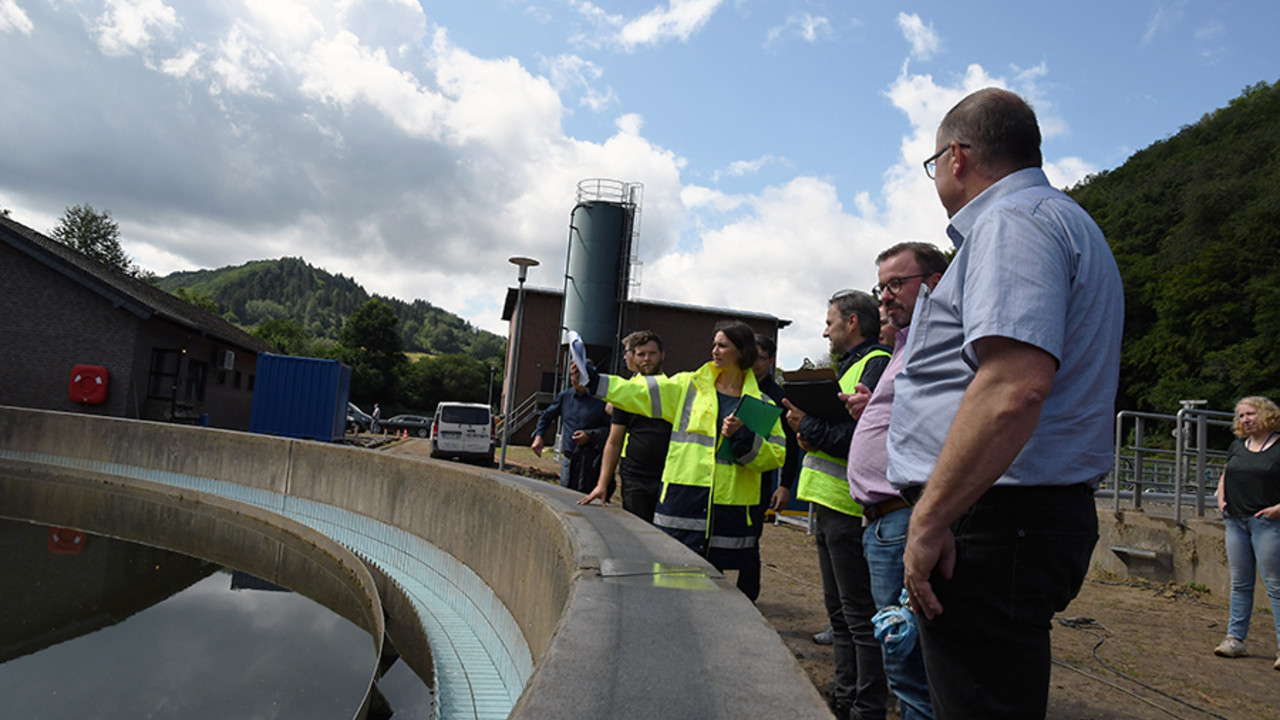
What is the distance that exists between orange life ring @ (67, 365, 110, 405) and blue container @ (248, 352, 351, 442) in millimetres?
4169

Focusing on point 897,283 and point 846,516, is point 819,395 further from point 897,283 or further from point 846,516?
point 897,283

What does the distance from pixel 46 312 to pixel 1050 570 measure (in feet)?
97.4

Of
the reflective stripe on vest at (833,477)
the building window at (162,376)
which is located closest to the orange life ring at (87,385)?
the building window at (162,376)

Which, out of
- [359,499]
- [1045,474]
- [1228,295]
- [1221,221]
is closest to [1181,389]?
[1228,295]

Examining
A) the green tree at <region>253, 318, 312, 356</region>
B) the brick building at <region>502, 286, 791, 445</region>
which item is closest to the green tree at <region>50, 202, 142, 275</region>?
the green tree at <region>253, 318, 312, 356</region>

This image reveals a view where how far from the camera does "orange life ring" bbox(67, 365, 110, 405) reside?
922 inches

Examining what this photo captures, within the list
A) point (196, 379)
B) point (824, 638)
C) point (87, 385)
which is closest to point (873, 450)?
point (824, 638)

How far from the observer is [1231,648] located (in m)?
5.91

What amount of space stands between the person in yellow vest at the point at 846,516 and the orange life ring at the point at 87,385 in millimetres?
25461

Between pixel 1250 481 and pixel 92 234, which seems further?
pixel 92 234

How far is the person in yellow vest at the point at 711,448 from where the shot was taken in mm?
4266

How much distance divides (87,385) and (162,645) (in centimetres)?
2226

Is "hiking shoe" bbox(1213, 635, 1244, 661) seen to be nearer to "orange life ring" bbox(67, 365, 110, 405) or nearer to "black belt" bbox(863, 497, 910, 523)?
"black belt" bbox(863, 497, 910, 523)

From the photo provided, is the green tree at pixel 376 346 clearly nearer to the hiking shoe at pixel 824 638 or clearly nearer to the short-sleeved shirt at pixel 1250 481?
the hiking shoe at pixel 824 638
